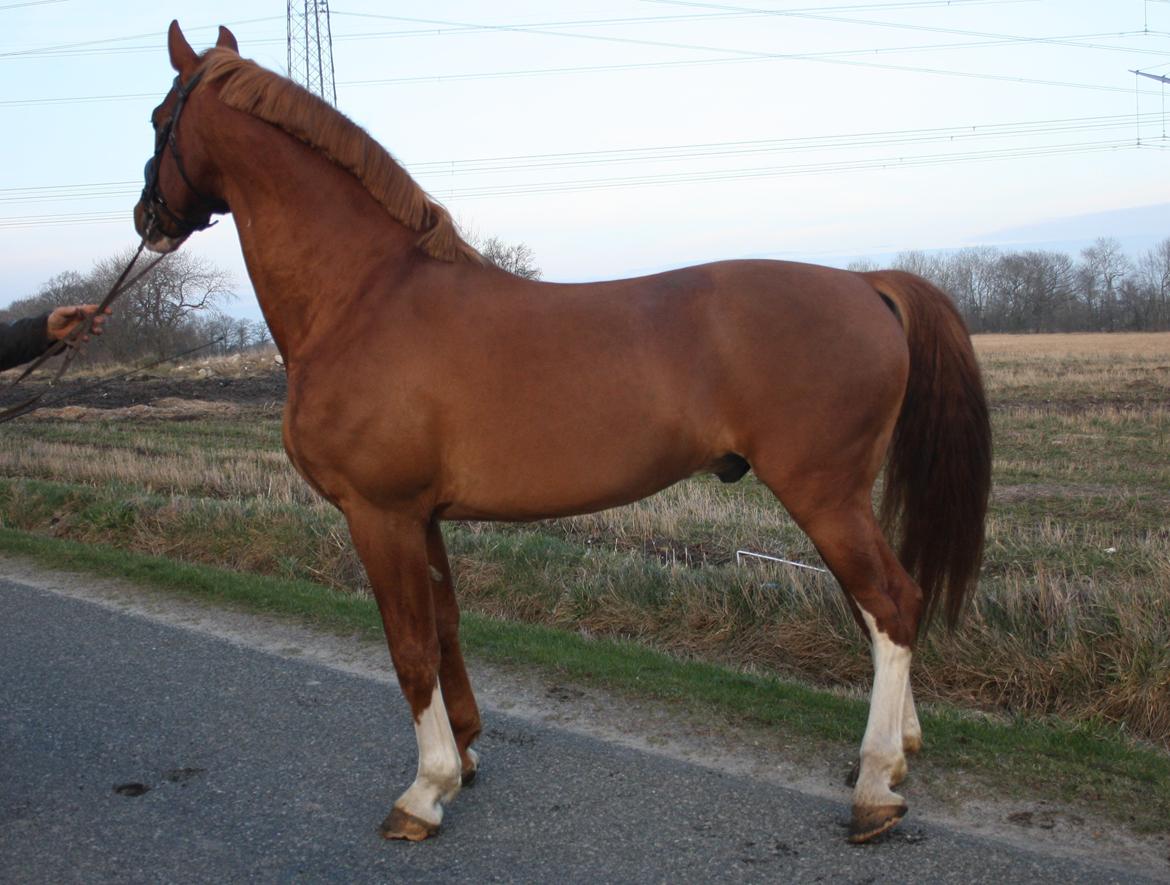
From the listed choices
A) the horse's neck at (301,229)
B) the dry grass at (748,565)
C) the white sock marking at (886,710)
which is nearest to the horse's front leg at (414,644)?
the horse's neck at (301,229)

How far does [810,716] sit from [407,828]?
71.2 inches

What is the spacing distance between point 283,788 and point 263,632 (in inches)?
85.9

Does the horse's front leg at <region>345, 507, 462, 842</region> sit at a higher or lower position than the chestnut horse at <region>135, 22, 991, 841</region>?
lower

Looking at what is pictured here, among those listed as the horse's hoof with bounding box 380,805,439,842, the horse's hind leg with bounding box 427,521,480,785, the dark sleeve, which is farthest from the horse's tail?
the dark sleeve

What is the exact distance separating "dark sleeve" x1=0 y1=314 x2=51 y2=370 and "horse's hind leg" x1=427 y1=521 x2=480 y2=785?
1.88m

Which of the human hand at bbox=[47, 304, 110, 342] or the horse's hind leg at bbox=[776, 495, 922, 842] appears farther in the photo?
the human hand at bbox=[47, 304, 110, 342]

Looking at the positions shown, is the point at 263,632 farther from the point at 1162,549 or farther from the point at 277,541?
the point at 1162,549

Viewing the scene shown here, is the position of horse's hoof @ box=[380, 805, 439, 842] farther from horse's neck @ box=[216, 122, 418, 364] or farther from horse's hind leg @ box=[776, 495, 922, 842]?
horse's neck @ box=[216, 122, 418, 364]

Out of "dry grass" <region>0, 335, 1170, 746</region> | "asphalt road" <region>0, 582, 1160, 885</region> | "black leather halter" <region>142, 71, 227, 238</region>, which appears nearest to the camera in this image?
"asphalt road" <region>0, 582, 1160, 885</region>

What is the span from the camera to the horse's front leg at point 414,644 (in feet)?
11.4

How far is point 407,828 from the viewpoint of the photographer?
135 inches

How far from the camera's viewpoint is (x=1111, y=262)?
87.3 metres

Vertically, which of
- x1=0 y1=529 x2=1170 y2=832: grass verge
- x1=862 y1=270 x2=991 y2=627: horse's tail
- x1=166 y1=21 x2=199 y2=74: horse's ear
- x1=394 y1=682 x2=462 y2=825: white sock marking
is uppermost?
x1=166 y1=21 x2=199 y2=74: horse's ear

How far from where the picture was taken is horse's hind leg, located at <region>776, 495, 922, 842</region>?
3.47m
